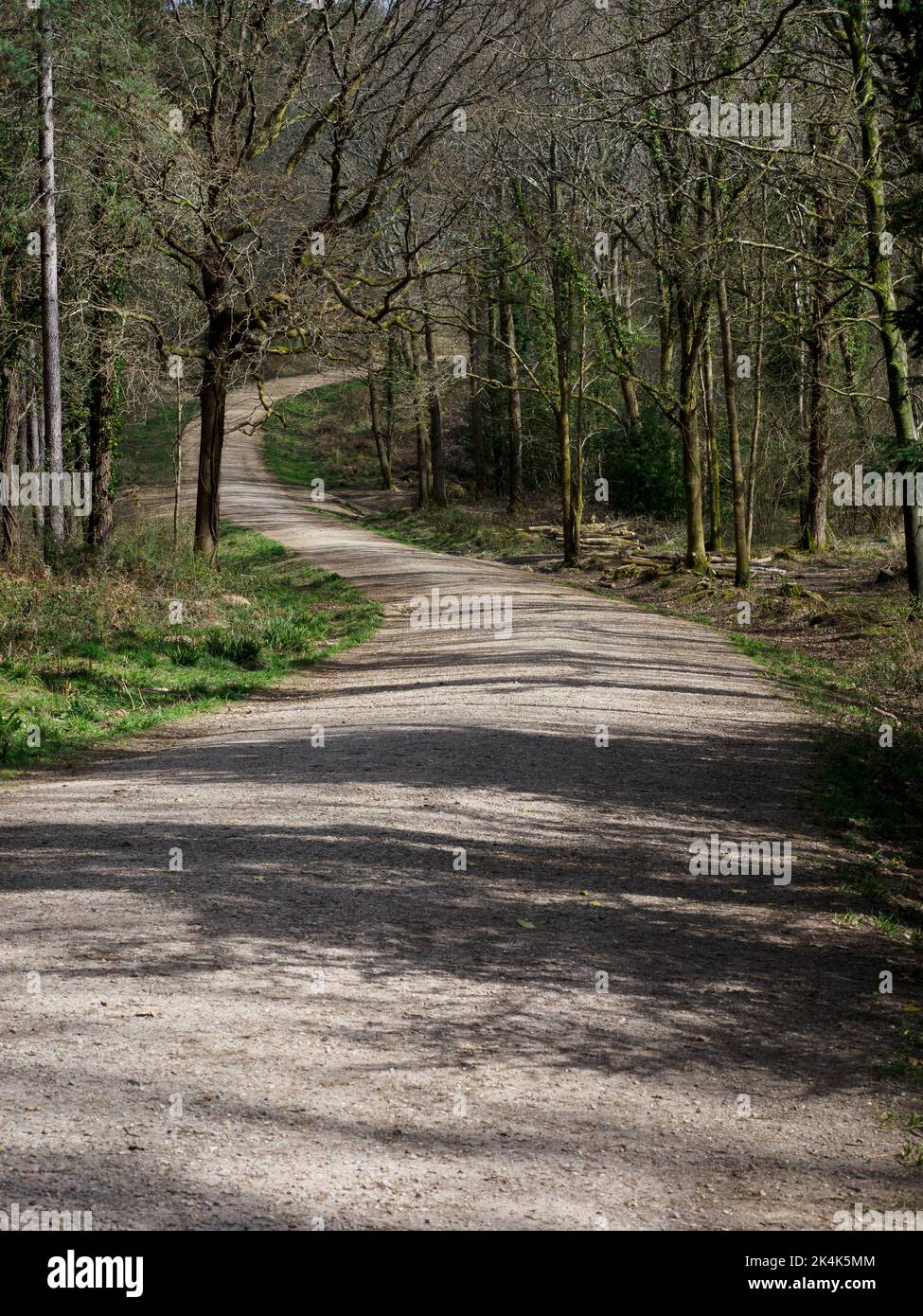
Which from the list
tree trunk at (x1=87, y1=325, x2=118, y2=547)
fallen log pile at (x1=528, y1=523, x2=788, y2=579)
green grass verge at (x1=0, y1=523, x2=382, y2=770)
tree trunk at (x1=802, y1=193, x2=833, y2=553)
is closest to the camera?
green grass verge at (x1=0, y1=523, x2=382, y2=770)

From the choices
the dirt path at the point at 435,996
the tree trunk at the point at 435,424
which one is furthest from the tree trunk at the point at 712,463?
the dirt path at the point at 435,996

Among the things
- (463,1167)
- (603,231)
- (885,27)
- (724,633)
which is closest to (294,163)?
(603,231)

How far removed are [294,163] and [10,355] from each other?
9111 mm

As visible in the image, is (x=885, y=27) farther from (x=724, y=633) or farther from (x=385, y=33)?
(x=385, y=33)

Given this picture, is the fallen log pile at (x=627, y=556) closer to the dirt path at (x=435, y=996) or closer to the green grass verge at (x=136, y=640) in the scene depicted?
the green grass verge at (x=136, y=640)

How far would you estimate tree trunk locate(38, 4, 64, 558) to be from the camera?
21.2 metres

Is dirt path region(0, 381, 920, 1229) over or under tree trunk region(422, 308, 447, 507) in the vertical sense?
under

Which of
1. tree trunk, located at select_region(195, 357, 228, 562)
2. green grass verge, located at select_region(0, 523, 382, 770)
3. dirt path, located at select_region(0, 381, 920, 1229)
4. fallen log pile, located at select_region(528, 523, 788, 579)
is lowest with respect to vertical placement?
dirt path, located at select_region(0, 381, 920, 1229)

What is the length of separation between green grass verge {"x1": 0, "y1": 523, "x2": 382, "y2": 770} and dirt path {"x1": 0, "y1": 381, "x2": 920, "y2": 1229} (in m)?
1.58

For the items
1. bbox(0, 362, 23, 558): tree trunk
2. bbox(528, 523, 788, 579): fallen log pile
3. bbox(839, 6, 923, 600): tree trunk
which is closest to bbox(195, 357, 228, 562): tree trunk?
bbox(0, 362, 23, 558): tree trunk

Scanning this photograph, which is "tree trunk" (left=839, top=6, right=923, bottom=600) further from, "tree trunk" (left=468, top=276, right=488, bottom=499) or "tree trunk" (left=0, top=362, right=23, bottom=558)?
"tree trunk" (left=468, top=276, right=488, bottom=499)

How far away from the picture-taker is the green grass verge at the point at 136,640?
525 inches

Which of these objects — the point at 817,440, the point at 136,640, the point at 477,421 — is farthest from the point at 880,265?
the point at 477,421

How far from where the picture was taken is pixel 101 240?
73.7ft
